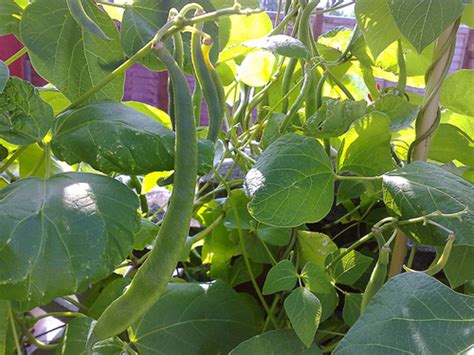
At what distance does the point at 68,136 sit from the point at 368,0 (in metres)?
0.22

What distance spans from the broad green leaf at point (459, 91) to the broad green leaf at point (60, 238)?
305 mm

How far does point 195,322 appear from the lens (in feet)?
1.15

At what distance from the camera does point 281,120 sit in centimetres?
41

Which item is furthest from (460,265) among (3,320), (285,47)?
(3,320)

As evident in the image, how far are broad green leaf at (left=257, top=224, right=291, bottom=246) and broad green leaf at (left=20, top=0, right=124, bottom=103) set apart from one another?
13 cm

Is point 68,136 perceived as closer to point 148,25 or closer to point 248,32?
point 148,25

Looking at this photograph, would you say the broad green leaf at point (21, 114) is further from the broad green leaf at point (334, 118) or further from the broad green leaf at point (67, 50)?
the broad green leaf at point (334, 118)

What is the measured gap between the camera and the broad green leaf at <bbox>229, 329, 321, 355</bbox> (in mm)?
320

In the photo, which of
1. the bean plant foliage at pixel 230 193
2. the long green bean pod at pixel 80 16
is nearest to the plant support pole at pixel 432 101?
the bean plant foliage at pixel 230 193

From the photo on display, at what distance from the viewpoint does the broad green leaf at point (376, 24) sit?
39cm

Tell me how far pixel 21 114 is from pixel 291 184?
6.0 inches

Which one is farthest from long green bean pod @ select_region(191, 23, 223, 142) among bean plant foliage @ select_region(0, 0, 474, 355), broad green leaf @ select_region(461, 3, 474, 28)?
broad green leaf @ select_region(461, 3, 474, 28)

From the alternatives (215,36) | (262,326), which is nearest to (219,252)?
(262,326)

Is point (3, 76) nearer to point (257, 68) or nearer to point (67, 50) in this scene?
point (67, 50)
